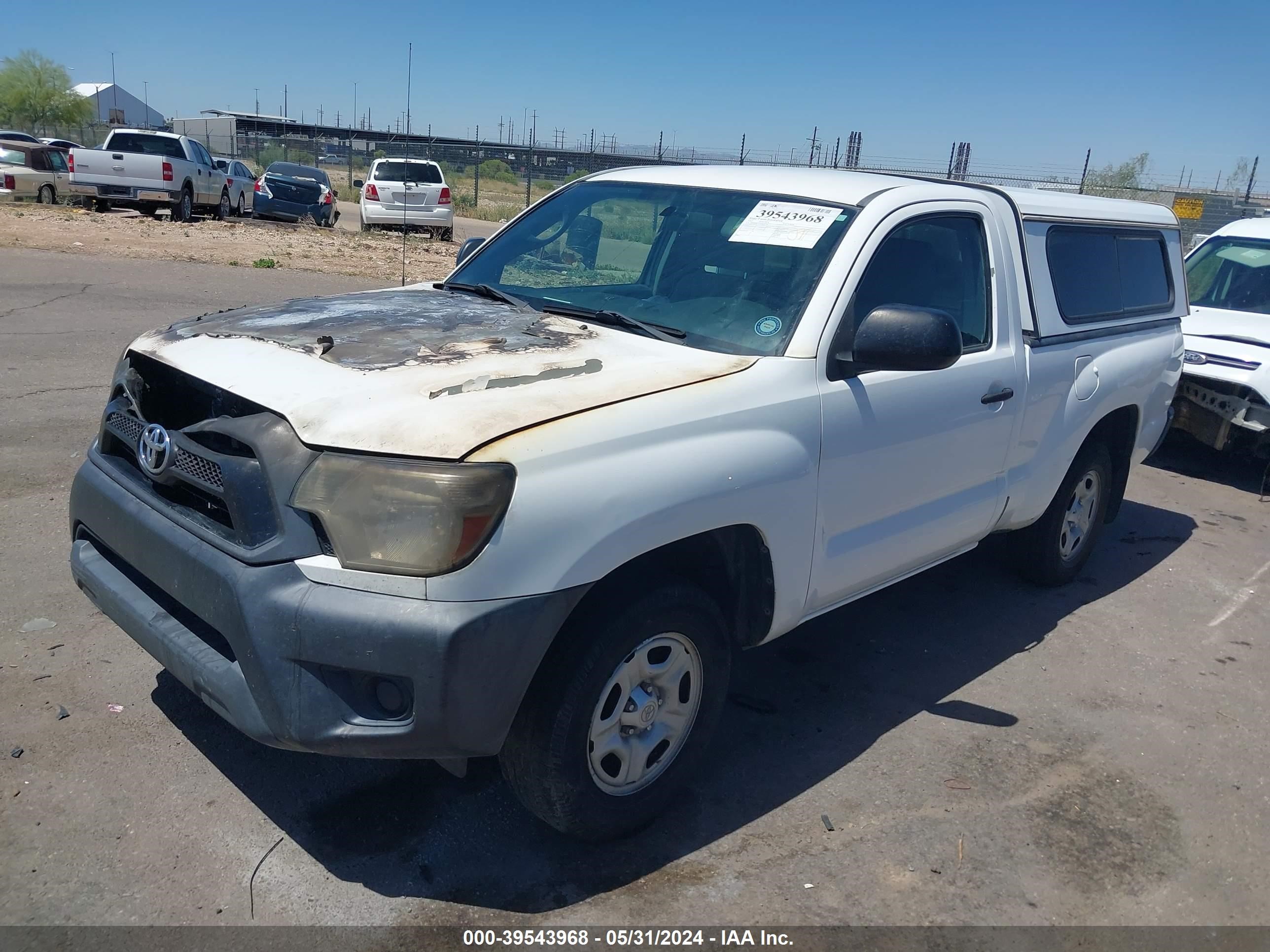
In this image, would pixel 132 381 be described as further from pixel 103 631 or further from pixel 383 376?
pixel 103 631

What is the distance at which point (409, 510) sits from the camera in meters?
2.46

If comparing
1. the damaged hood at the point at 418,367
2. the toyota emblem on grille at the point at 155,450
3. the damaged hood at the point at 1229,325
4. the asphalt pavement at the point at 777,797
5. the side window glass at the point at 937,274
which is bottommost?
the asphalt pavement at the point at 777,797

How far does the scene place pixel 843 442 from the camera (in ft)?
11.1

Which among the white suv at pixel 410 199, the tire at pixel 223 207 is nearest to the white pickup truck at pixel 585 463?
the white suv at pixel 410 199

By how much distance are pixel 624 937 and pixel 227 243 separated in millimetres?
17420

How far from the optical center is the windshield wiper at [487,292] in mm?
3947

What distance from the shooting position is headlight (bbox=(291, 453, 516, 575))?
245 centimetres

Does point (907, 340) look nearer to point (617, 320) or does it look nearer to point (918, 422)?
point (918, 422)

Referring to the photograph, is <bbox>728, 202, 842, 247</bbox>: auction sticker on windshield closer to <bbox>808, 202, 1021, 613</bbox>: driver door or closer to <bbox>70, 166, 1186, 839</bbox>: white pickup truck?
<bbox>70, 166, 1186, 839</bbox>: white pickup truck

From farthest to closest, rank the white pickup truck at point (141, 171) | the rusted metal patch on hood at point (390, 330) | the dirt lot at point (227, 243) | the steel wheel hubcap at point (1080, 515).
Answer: the white pickup truck at point (141, 171)
the dirt lot at point (227, 243)
the steel wheel hubcap at point (1080, 515)
the rusted metal patch on hood at point (390, 330)

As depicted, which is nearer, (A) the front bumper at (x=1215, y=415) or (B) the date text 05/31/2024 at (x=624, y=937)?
(B) the date text 05/31/2024 at (x=624, y=937)

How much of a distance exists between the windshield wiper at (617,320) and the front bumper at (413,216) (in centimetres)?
1716

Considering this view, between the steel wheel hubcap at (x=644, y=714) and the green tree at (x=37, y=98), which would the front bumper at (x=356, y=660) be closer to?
the steel wheel hubcap at (x=644, y=714)

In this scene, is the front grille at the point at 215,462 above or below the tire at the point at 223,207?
above
